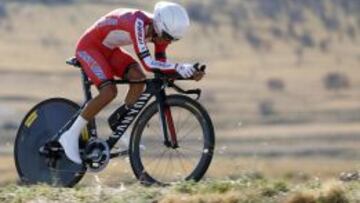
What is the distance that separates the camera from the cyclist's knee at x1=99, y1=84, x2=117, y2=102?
11906 millimetres

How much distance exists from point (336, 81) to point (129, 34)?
127236mm

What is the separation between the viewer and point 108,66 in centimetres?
1209

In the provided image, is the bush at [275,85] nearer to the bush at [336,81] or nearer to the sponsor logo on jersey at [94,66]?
the bush at [336,81]

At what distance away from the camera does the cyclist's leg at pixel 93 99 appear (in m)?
11.9

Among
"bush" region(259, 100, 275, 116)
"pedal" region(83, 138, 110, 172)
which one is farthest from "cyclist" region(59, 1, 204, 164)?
"bush" region(259, 100, 275, 116)

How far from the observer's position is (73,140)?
1219 centimetres

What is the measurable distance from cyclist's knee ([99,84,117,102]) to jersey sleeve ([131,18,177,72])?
48cm

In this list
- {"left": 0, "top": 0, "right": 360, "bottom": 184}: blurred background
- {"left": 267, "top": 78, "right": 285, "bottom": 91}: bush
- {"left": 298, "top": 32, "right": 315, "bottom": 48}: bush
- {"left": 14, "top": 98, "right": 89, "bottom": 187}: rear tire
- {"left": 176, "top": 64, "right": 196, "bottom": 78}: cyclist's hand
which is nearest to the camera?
{"left": 176, "top": 64, "right": 196, "bottom": 78}: cyclist's hand

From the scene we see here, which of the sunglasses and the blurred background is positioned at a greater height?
the blurred background

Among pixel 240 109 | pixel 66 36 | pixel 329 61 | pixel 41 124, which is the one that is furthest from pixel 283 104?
pixel 41 124

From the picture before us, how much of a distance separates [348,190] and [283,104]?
4651 inches

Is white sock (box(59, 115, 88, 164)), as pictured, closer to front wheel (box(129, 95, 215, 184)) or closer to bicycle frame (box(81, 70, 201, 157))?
bicycle frame (box(81, 70, 201, 157))

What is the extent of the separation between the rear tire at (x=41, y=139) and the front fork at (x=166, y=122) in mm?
996

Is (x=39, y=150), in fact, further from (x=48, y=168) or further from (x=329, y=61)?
(x=329, y=61)
